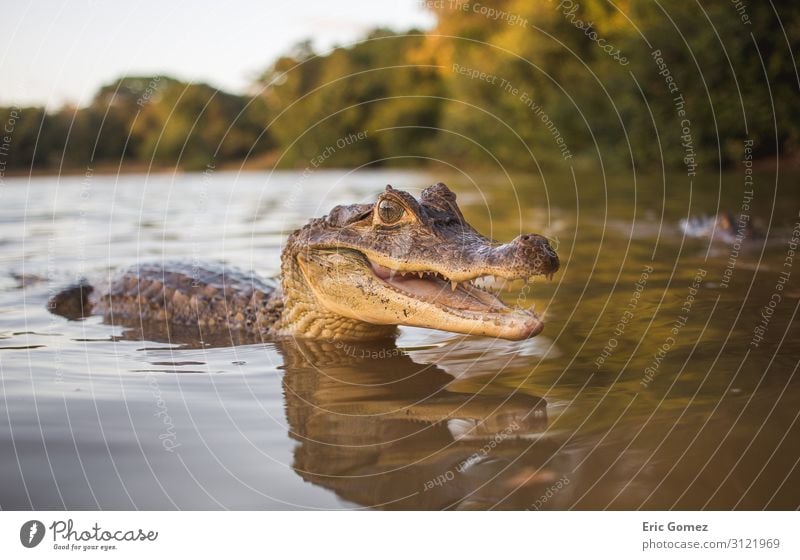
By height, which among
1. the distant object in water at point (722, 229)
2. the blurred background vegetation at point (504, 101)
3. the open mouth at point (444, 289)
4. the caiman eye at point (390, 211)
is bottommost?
the open mouth at point (444, 289)

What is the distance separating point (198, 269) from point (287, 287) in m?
1.31

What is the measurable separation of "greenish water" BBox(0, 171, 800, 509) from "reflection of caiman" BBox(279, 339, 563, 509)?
0.01 meters

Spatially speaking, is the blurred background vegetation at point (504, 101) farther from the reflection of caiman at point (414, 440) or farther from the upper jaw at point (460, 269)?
the reflection of caiman at point (414, 440)

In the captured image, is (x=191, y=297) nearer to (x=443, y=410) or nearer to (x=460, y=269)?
(x=460, y=269)

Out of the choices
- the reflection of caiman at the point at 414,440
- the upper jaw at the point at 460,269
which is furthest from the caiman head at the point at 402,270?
the reflection of caiman at the point at 414,440

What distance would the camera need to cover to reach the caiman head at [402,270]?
3910mm

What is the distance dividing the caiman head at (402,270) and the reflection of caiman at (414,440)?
15.9 inches

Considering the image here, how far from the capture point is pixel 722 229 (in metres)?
9.16

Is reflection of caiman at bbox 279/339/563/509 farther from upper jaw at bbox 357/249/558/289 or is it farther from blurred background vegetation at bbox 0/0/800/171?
blurred background vegetation at bbox 0/0/800/171

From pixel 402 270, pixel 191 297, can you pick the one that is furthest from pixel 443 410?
pixel 191 297

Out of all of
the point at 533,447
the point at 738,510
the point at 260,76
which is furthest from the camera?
the point at 260,76

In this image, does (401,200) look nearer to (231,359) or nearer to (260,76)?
(231,359)
